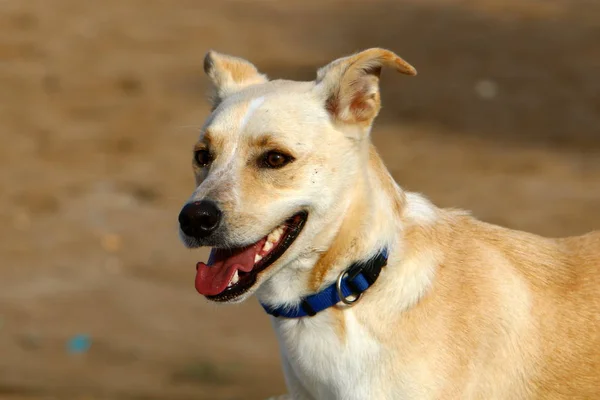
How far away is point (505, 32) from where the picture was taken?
1520cm

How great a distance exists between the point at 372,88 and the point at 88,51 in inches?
444

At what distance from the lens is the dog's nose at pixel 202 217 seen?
14.3 feet

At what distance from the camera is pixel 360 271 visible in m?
4.44

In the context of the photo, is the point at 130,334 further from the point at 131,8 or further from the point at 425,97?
the point at 131,8

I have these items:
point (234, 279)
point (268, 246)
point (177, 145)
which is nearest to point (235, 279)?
point (234, 279)

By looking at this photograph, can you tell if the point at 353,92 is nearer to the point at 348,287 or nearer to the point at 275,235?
the point at 275,235

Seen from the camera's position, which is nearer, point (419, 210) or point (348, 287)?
point (348, 287)

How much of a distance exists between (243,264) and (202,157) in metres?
0.59

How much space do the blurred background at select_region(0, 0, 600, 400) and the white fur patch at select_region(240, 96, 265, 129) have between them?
3.43 metres

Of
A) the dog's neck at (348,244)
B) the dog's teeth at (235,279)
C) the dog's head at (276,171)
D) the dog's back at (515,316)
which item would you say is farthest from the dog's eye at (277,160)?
the dog's back at (515,316)

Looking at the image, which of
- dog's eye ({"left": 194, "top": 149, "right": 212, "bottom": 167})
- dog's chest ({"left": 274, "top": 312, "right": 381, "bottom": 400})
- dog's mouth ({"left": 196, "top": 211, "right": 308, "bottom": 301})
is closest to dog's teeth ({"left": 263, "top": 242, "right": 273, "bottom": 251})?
dog's mouth ({"left": 196, "top": 211, "right": 308, "bottom": 301})

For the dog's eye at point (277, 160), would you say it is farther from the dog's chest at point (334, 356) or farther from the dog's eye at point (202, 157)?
the dog's chest at point (334, 356)

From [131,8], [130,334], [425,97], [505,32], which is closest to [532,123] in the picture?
[425,97]

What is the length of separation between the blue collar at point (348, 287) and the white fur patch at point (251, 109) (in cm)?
75
